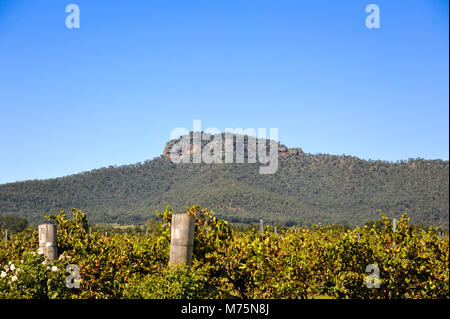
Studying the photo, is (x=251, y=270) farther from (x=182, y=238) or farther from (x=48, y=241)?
(x=48, y=241)

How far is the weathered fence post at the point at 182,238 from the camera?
899 cm

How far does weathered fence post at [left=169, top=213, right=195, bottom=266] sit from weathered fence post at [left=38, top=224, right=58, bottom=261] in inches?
159

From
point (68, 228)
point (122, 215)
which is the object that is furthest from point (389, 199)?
point (68, 228)

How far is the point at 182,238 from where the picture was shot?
29.7 ft

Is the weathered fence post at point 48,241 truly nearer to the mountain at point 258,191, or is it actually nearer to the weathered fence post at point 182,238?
the weathered fence post at point 182,238

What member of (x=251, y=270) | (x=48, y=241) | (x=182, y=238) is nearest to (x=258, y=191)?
(x=48, y=241)

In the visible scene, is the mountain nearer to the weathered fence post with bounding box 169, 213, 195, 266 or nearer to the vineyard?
the vineyard

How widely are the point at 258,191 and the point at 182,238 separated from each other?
293 ft

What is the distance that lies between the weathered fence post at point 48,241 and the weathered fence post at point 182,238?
4.03m

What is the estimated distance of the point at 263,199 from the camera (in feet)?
312

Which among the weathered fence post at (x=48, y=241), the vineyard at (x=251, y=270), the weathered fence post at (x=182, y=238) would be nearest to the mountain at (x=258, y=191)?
the weathered fence post at (x=48, y=241)

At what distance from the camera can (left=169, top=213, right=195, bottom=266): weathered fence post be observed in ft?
29.5

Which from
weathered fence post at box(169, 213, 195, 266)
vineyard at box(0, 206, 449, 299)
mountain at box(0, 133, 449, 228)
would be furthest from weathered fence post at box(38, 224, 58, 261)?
mountain at box(0, 133, 449, 228)

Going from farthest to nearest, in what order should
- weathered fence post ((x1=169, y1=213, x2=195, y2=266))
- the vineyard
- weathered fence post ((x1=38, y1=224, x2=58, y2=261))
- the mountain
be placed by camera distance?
the mountain
weathered fence post ((x1=38, y1=224, x2=58, y2=261))
the vineyard
weathered fence post ((x1=169, y1=213, x2=195, y2=266))
